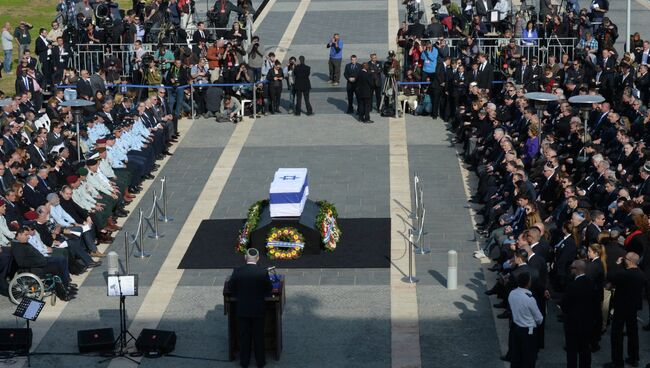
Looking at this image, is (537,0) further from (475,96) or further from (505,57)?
(475,96)

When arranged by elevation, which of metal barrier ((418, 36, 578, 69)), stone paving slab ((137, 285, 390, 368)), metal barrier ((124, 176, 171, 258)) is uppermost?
metal barrier ((418, 36, 578, 69))

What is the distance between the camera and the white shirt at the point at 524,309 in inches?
687

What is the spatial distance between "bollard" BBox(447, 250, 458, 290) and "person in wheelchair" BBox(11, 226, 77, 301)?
6.18m

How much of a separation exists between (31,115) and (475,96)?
10.6 metres

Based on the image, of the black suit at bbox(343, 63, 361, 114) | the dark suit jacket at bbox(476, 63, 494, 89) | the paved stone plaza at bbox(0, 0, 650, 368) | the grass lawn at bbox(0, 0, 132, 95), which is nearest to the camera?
the paved stone plaza at bbox(0, 0, 650, 368)

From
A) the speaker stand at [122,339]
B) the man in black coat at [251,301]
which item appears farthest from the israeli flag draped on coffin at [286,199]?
the man in black coat at [251,301]

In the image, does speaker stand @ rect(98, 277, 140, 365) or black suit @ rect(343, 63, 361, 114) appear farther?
black suit @ rect(343, 63, 361, 114)

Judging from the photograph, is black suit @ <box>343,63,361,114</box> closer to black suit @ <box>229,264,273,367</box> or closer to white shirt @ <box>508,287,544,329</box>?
black suit @ <box>229,264,273,367</box>

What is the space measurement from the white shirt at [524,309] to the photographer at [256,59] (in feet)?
67.2

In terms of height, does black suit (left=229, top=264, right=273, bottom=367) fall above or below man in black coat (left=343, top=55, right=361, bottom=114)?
below

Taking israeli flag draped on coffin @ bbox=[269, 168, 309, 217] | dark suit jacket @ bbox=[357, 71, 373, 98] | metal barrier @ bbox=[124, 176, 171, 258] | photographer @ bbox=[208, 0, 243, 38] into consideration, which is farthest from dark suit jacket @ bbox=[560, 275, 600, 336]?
photographer @ bbox=[208, 0, 243, 38]

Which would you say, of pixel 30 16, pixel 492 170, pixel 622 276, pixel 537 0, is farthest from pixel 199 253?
pixel 30 16

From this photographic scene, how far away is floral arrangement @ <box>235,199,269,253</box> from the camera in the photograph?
2409 cm

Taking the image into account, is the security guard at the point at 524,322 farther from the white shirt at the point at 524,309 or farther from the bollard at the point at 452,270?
the bollard at the point at 452,270
